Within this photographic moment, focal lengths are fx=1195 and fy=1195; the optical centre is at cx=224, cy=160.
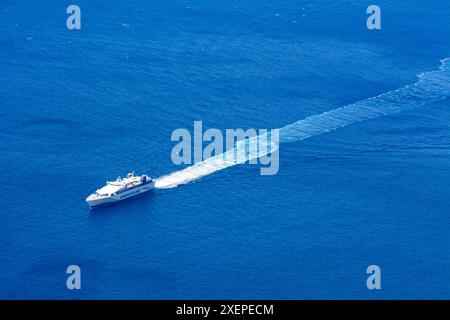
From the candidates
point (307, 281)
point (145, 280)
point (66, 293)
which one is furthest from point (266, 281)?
point (66, 293)

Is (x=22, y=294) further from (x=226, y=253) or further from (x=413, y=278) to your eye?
(x=413, y=278)

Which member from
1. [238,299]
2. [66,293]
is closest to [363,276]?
[238,299]

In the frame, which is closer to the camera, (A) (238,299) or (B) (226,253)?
(A) (238,299)

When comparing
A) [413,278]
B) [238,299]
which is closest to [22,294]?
[238,299]

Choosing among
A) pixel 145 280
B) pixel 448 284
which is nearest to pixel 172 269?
pixel 145 280

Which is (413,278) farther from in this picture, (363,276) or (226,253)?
(226,253)

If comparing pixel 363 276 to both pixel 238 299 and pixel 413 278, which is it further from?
pixel 238 299
